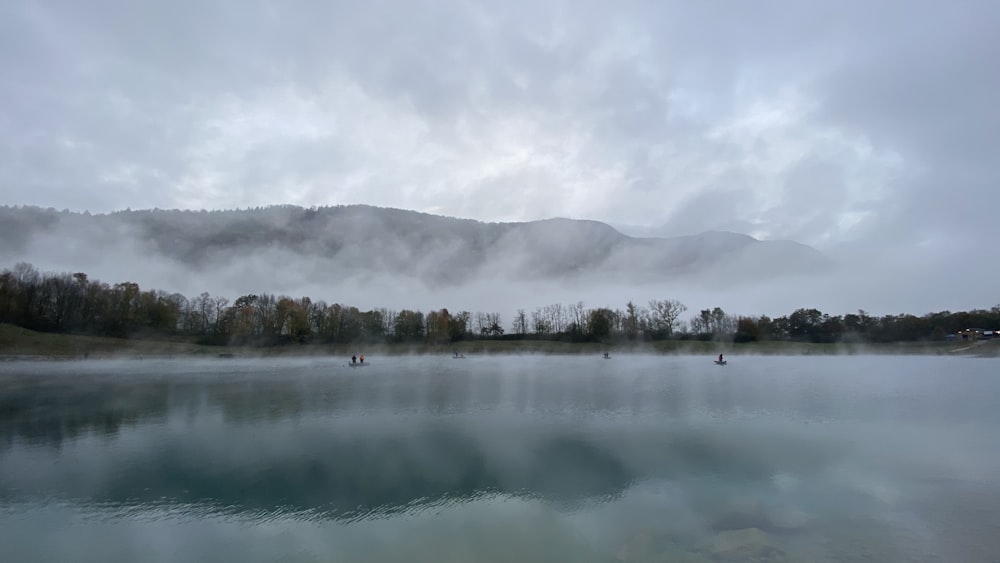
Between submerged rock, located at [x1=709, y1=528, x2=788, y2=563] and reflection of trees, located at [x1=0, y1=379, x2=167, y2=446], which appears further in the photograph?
reflection of trees, located at [x1=0, y1=379, x2=167, y2=446]

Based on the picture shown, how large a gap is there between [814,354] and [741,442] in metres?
88.2

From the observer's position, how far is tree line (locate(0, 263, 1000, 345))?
7612cm

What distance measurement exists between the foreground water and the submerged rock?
52mm

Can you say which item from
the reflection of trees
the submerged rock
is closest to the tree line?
the reflection of trees

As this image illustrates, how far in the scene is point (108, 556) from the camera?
31.8ft

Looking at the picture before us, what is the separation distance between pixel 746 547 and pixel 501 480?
21.0 ft

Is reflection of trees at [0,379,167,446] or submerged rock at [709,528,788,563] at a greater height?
submerged rock at [709,528,788,563]

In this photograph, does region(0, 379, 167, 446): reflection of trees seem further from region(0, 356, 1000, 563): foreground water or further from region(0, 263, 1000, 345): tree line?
region(0, 263, 1000, 345): tree line

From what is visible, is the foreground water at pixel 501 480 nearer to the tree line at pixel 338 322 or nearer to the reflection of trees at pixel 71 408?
the reflection of trees at pixel 71 408

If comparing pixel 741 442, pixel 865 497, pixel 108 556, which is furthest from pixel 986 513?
pixel 108 556

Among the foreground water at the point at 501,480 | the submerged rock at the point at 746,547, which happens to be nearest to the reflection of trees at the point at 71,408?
the foreground water at the point at 501,480

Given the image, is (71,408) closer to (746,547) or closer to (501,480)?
(501,480)

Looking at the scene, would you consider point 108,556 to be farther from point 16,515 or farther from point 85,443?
point 85,443

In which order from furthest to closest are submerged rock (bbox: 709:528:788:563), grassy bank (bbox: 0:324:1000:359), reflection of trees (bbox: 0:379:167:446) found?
grassy bank (bbox: 0:324:1000:359), reflection of trees (bbox: 0:379:167:446), submerged rock (bbox: 709:528:788:563)
